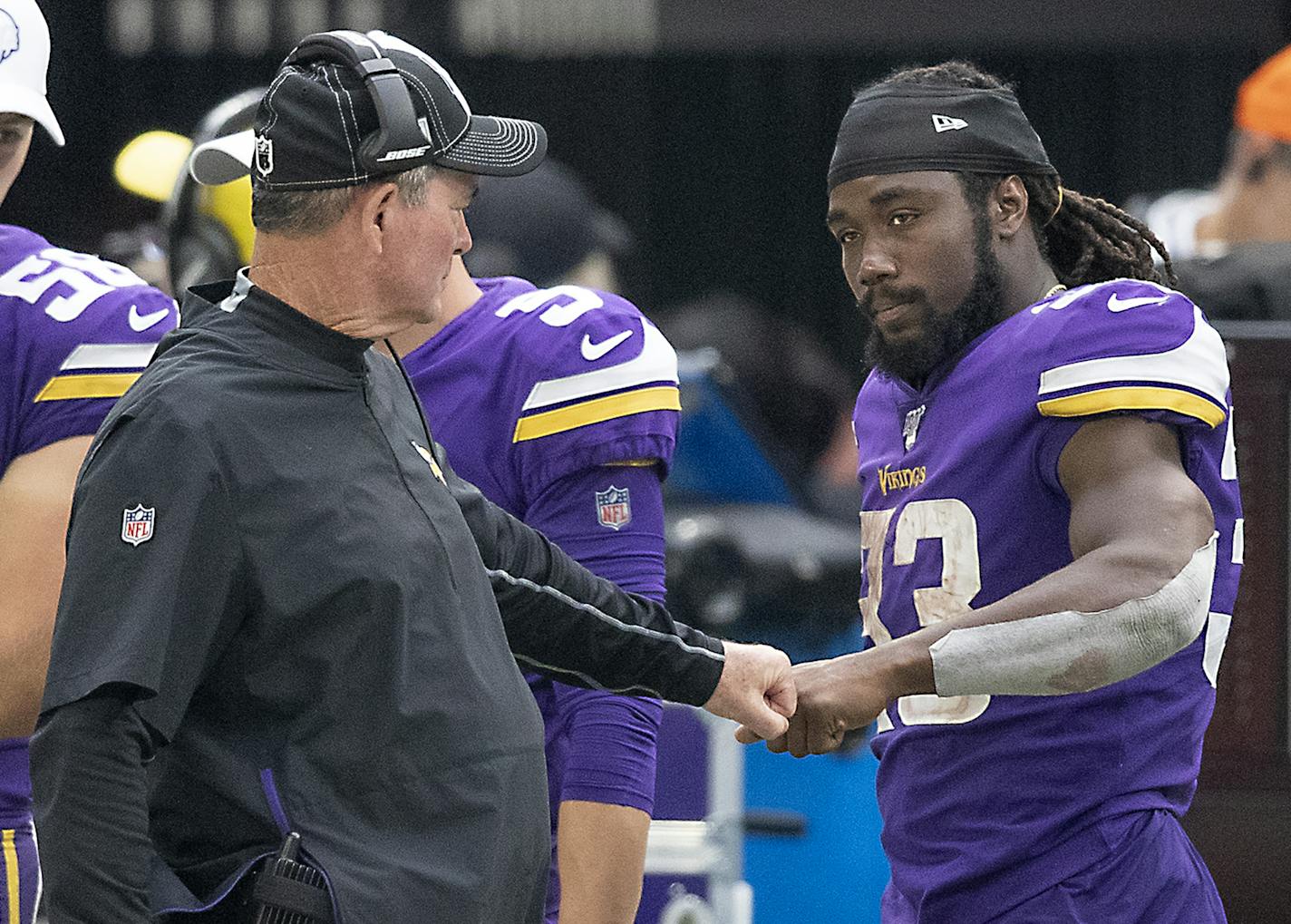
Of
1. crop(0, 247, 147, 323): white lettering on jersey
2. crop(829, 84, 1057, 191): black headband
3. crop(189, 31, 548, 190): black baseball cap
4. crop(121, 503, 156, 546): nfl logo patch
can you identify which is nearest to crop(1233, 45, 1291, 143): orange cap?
crop(829, 84, 1057, 191): black headband

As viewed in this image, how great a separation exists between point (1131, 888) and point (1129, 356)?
0.72 metres

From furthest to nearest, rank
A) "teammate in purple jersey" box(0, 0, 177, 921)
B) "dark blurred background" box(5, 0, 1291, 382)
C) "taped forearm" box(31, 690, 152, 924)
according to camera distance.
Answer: "dark blurred background" box(5, 0, 1291, 382)
"teammate in purple jersey" box(0, 0, 177, 921)
"taped forearm" box(31, 690, 152, 924)

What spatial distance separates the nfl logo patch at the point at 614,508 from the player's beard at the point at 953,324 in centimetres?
44

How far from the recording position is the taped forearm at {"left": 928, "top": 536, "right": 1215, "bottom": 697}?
9.43 feet

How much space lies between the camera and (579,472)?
330 centimetres

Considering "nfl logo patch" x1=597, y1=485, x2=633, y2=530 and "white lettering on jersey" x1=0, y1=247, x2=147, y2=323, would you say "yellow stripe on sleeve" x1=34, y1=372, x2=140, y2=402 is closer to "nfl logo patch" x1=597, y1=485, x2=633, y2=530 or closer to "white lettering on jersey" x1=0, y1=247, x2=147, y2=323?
"white lettering on jersey" x1=0, y1=247, x2=147, y2=323

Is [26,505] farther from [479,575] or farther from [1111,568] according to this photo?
[1111,568]

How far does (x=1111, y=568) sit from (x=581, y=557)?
0.81m

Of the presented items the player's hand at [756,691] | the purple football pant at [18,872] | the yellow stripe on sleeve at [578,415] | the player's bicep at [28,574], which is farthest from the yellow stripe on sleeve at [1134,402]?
the purple football pant at [18,872]

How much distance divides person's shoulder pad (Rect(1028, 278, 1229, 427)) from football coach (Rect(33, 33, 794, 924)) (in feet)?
2.86

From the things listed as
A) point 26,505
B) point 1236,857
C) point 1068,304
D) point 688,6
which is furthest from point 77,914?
point 688,6

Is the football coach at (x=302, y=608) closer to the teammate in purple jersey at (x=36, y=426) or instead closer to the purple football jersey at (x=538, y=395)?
the teammate in purple jersey at (x=36, y=426)

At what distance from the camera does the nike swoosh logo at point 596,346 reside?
3330 millimetres

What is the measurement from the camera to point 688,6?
9188 millimetres
